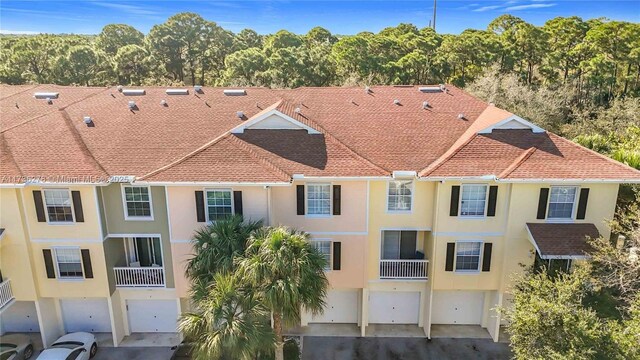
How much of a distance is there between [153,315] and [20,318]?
6907mm

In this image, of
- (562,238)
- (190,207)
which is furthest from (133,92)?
(562,238)

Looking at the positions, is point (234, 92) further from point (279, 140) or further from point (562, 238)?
point (562, 238)

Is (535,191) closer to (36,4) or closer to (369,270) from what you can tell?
(369,270)

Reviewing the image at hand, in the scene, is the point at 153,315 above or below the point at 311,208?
below

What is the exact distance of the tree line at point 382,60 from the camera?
4634cm

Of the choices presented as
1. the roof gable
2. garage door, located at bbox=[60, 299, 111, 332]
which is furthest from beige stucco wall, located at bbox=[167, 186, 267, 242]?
garage door, located at bbox=[60, 299, 111, 332]

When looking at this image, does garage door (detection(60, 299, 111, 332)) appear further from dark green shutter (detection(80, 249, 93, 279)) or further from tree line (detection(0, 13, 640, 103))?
tree line (detection(0, 13, 640, 103))

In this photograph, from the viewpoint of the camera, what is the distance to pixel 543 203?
18172mm

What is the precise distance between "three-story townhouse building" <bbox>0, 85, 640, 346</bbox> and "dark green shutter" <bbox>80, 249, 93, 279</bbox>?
63mm

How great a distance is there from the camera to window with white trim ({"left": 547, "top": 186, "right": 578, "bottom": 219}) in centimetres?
1812

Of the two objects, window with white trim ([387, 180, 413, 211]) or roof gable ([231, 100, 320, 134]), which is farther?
roof gable ([231, 100, 320, 134])

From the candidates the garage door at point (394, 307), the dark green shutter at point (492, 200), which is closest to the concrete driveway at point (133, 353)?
the garage door at point (394, 307)

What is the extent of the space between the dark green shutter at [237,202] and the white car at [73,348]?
954 centimetres

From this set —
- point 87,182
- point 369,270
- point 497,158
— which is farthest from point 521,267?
point 87,182
